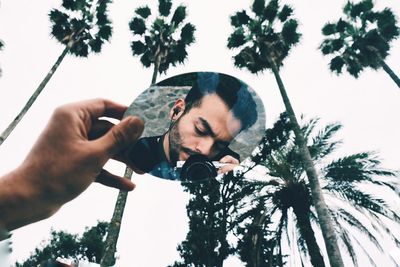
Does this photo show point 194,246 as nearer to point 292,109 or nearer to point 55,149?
point 292,109

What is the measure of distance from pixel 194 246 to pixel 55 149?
1847 centimetres

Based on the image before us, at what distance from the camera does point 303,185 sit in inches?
529

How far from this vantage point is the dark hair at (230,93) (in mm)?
2605

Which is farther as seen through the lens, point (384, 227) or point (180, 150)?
point (384, 227)

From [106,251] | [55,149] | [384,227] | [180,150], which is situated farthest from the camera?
[384,227]

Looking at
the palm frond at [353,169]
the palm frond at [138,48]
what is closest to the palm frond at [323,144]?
the palm frond at [353,169]

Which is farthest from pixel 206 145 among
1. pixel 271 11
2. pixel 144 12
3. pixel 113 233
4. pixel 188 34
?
pixel 144 12

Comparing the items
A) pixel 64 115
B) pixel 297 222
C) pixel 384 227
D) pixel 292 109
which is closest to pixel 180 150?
pixel 64 115

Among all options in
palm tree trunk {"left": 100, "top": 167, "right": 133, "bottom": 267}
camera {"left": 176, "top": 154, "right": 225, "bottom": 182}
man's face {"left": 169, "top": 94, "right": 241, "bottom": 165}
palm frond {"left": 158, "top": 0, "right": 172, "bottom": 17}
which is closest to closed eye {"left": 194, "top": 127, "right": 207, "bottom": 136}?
man's face {"left": 169, "top": 94, "right": 241, "bottom": 165}

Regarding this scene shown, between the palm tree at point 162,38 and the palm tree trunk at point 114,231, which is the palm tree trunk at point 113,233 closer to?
the palm tree trunk at point 114,231

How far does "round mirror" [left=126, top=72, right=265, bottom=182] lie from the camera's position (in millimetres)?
2580

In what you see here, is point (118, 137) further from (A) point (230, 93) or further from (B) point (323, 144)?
(B) point (323, 144)

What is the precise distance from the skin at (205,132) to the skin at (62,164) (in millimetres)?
657

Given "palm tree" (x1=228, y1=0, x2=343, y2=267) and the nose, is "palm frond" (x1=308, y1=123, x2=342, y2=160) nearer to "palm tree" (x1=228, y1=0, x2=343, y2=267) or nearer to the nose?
"palm tree" (x1=228, y1=0, x2=343, y2=267)
